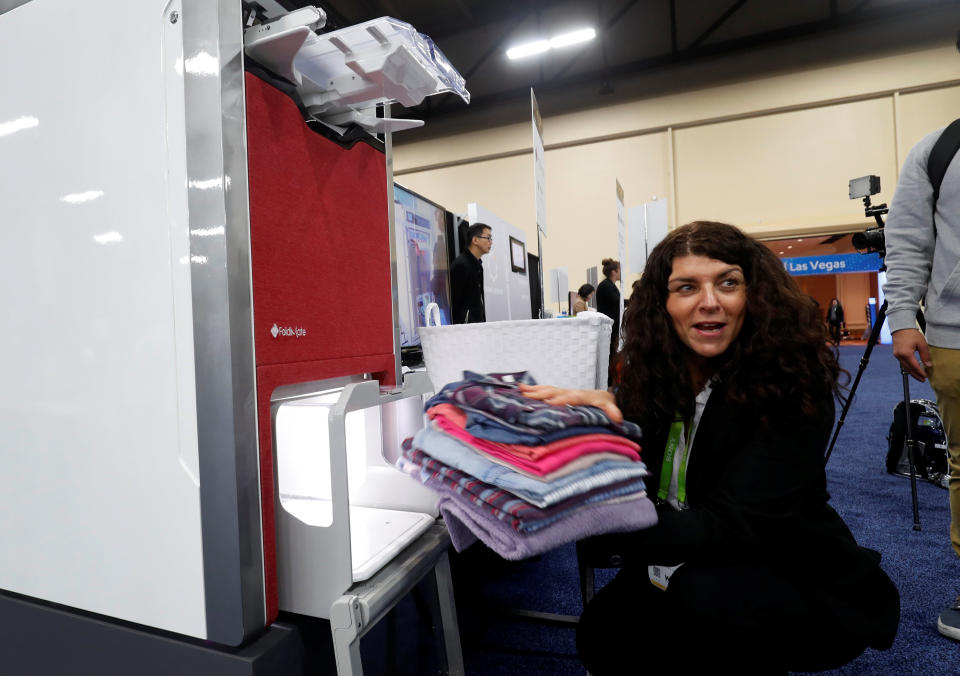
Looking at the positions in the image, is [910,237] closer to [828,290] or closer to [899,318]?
[899,318]

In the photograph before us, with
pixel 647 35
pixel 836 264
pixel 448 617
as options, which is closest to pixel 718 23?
pixel 647 35

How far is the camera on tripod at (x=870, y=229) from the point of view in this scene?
2.26m

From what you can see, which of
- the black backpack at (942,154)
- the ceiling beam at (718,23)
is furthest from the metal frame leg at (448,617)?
the ceiling beam at (718,23)

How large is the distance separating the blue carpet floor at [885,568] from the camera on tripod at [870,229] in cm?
116

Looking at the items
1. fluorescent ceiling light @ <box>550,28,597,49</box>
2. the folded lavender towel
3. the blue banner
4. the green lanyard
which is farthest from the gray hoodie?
the blue banner

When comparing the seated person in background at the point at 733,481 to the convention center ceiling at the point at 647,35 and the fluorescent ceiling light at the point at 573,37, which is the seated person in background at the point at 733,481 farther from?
the fluorescent ceiling light at the point at 573,37

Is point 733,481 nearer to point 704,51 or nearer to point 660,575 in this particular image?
point 660,575

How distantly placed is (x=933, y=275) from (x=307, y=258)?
67.1 inches

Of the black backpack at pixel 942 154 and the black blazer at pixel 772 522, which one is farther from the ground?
the black backpack at pixel 942 154

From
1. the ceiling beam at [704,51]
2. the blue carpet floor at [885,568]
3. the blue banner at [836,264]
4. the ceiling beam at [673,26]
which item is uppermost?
the ceiling beam at [673,26]

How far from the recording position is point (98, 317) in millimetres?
921

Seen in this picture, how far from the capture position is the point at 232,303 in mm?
813

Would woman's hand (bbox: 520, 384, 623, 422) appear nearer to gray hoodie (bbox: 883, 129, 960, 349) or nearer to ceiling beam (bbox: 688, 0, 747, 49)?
gray hoodie (bbox: 883, 129, 960, 349)

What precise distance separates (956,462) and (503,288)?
1.54 m
